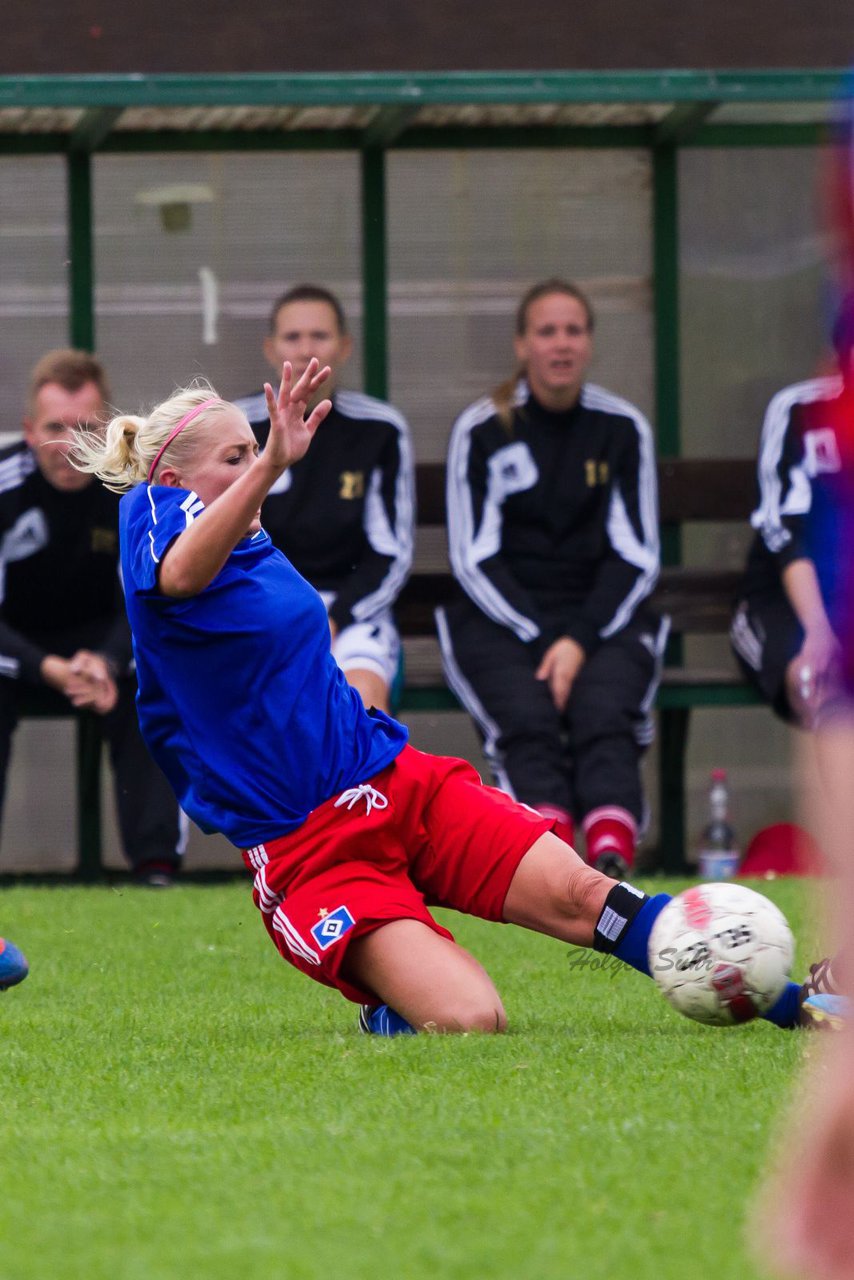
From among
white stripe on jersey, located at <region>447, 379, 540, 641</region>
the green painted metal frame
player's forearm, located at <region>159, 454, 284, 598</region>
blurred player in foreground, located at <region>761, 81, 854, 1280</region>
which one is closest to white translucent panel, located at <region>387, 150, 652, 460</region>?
the green painted metal frame

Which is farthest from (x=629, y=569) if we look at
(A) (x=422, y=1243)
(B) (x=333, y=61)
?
(A) (x=422, y=1243)

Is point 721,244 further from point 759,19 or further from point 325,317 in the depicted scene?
point 325,317

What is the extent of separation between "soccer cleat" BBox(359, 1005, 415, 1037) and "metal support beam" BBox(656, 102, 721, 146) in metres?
5.19

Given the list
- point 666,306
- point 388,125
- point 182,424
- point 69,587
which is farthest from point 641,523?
point 182,424

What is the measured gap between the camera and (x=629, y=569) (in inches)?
315

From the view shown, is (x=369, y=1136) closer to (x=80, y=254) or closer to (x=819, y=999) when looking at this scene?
(x=819, y=999)

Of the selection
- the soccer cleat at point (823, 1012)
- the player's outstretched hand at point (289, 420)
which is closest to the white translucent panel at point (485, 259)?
the player's outstretched hand at point (289, 420)

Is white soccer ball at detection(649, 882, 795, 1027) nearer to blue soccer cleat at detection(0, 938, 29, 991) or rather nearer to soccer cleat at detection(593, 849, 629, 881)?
blue soccer cleat at detection(0, 938, 29, 991)

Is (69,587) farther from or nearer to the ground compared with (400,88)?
nearer to the ground

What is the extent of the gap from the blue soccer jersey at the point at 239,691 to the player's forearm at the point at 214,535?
94mm

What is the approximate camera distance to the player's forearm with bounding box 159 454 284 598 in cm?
414

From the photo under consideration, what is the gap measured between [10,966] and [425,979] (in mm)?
1296

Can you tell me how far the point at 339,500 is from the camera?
26.5ft

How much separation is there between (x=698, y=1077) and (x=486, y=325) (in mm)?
5821
